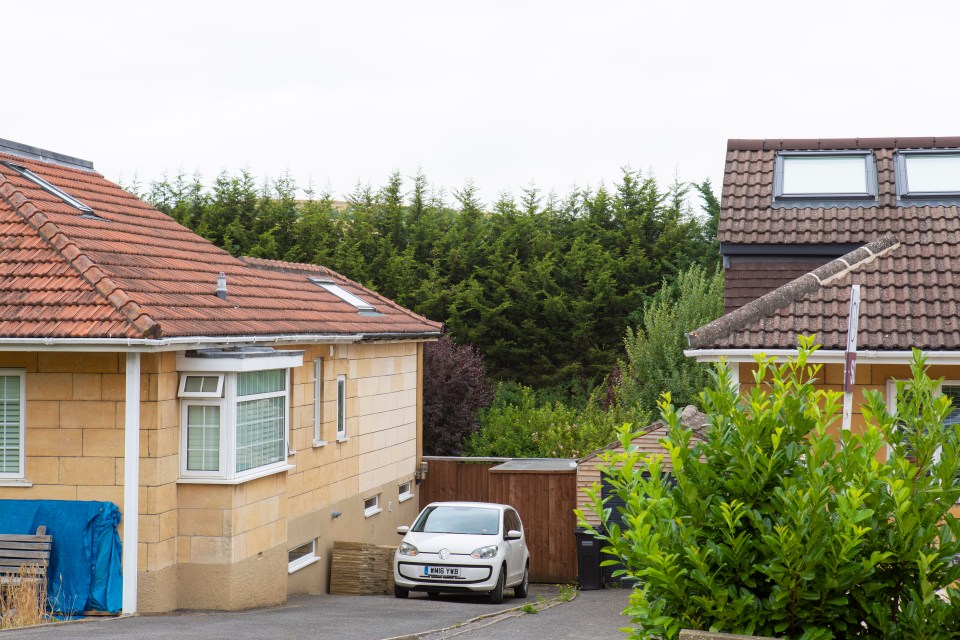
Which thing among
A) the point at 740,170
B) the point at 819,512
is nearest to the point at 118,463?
the point at 819,512

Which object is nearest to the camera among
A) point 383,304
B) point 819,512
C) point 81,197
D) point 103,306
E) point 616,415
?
Answer: point 819,512

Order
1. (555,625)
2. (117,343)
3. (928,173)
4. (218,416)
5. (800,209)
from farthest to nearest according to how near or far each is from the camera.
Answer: (928,173), (800,209), (555,625), (218,416), (117,343)

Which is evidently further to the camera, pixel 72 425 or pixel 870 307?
pixel 870 307

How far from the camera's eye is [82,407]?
12961 millimetres

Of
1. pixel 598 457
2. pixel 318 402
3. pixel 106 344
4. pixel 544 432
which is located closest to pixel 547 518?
pixel 598 457

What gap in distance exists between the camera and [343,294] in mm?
21609

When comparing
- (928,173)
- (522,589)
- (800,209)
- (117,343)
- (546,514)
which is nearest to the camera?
(117,343)

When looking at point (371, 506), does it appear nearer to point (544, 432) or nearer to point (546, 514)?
point (546, 514)

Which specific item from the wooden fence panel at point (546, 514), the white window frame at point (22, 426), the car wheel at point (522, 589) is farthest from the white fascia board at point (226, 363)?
the wooden fence panel at point (546, 514)

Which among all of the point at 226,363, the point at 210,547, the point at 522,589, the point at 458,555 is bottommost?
the point at 522,589

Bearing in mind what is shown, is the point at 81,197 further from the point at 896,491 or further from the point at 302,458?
the point at 896,491

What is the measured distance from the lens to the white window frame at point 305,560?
16592 millimetres

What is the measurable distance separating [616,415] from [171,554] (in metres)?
14.1

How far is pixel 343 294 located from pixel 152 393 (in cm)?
893
